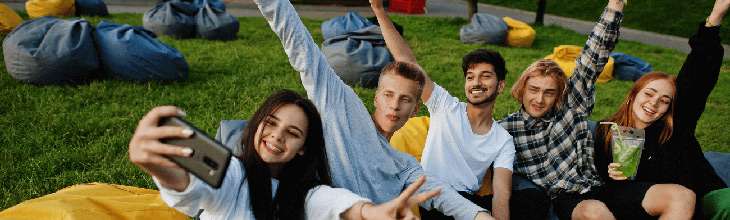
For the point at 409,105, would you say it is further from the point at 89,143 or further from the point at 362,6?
the point at 362,6

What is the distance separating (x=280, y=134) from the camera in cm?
193

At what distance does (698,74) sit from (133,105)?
159 inches

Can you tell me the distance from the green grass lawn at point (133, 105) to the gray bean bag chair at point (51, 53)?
118 millimetres

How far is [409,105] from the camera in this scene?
2494 millimetres

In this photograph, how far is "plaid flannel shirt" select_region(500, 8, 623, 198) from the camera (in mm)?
2980

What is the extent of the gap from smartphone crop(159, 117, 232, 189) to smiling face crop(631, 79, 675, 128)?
2542 millimetres

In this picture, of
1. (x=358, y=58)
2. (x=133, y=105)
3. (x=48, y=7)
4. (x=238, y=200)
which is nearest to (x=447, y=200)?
(x=238, y=200)

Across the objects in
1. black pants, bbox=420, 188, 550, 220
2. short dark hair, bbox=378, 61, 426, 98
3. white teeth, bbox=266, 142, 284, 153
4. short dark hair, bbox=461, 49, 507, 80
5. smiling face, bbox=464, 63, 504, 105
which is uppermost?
short dark hair, bbox=378, 61, 426, 98

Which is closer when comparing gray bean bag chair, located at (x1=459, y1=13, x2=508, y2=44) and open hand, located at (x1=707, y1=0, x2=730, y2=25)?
open hand, located at (x1=707, y1=0, x2=730, y2=25)

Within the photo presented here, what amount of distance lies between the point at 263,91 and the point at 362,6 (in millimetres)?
11539

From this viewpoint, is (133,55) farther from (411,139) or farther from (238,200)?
(238,200)

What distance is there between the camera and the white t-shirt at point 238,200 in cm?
155

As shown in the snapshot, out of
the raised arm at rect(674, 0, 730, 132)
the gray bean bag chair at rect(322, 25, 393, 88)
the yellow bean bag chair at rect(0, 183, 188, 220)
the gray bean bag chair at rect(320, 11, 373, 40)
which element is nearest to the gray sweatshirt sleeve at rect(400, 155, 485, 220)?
the yellow bean bag chair at rect(0, 183, 188, 220)

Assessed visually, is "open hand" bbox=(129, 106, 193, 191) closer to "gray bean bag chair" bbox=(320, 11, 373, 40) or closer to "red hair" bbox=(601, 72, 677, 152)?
"red hair" bbox=(601, 72, 677, 152)
